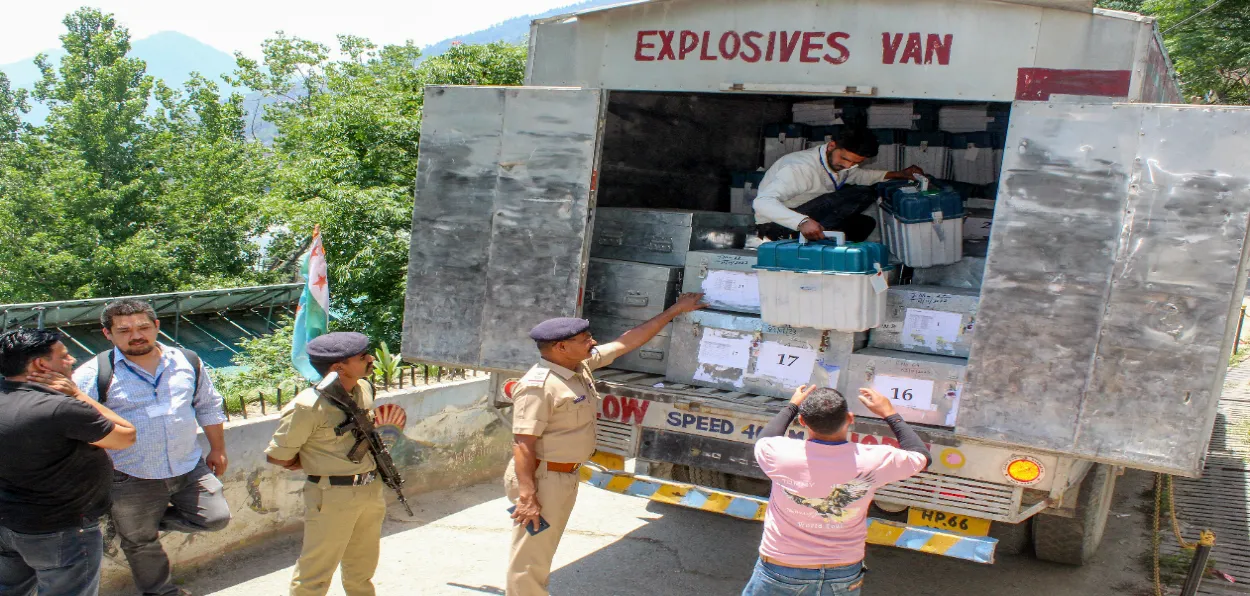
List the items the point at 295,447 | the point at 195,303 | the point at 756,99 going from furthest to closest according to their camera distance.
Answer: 1. the point at 195,303
2. the point at 756,99
3. the point at 295,447

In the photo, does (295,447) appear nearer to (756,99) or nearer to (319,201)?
(756,99)

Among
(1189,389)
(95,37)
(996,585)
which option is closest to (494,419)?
(996,585)

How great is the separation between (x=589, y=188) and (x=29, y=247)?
3602 cm

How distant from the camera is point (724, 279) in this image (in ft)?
17.0

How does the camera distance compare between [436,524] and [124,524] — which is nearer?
[124,524]

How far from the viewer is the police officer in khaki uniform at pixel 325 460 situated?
3979mm

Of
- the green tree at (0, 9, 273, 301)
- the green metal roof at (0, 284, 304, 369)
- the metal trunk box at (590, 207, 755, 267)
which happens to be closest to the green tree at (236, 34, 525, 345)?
the green metal roof at (0, 284, 304, 369)

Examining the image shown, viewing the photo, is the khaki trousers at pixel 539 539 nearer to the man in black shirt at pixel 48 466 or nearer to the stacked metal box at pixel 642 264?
the stacked metal box at pixel 642 264

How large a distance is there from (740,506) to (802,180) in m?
2.02

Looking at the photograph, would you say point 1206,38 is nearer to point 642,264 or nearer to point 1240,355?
point 1240,355

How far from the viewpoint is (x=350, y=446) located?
4.09 m

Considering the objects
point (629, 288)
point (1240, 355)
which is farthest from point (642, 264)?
point (1240, 355)

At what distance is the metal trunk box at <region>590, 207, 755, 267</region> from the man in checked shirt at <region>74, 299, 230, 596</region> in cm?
231

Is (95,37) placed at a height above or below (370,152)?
above
